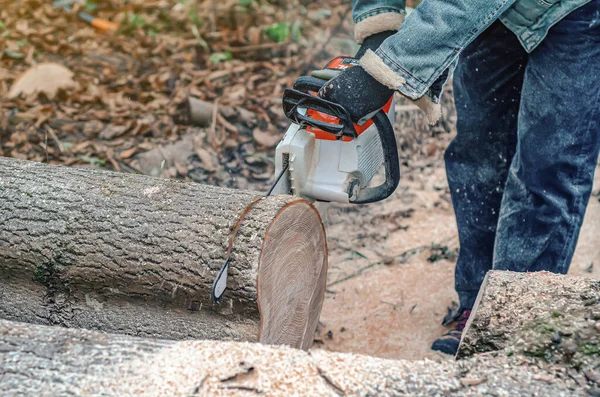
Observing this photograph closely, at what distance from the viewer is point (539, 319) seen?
4.77ft

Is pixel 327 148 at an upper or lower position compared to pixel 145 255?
upper

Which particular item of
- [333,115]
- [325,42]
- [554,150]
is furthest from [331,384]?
[325,42]

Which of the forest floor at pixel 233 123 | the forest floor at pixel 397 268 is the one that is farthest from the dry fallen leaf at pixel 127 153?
the forest floor at pixel 397 268

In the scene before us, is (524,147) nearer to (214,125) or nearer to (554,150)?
(554,150)

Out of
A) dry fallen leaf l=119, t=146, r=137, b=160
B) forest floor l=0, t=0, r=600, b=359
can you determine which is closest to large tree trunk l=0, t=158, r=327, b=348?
forest floor l=0, t=0, r=600, b=359

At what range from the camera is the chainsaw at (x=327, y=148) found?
2.07 meters

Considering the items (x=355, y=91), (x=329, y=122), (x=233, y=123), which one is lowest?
(x=233, y=123)

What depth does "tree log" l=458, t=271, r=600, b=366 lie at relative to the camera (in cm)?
137

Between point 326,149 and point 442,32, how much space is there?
561 mm

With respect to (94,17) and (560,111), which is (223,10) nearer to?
(94,17)

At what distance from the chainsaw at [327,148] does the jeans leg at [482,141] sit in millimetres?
421

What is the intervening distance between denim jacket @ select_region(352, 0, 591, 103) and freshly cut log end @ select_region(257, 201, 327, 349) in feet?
1.71

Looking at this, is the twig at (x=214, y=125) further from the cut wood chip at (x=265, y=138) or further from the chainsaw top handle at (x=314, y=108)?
the chainsaw top handle at (x=314, y=108)

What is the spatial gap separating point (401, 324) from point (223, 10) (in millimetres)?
3196
